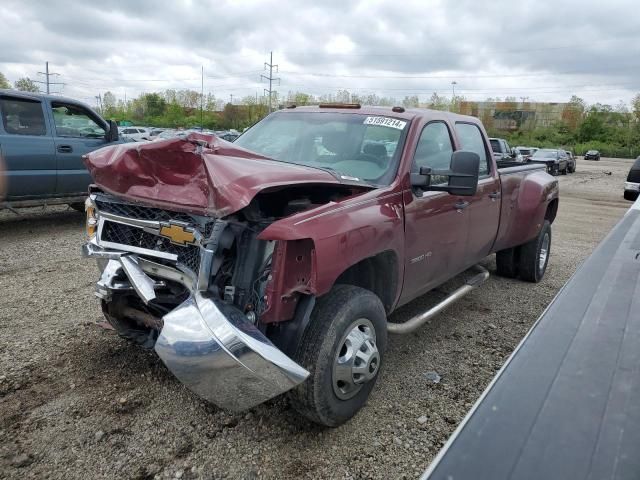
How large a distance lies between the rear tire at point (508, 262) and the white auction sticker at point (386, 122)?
283 cm

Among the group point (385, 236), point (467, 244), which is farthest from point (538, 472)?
point (467, 244)

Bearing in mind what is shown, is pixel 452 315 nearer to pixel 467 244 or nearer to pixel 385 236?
pixel 467 244

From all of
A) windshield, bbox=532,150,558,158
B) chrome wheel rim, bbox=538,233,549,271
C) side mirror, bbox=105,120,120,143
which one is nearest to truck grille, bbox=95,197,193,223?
chrome wheel rim, bbox=538,233,549,271

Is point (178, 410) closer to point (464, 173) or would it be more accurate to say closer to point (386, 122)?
point (464, 173)

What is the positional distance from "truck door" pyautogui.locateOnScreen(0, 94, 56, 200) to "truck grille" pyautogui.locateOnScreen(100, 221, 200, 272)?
4.92 meters

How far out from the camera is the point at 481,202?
438 centimetres

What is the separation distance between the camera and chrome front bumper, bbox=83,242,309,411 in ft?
7.30

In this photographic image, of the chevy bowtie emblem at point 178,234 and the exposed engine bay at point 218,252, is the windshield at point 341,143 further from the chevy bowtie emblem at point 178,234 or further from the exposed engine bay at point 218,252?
the chevy bowtie emblem at point 178,234

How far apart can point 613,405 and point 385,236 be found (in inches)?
74.3

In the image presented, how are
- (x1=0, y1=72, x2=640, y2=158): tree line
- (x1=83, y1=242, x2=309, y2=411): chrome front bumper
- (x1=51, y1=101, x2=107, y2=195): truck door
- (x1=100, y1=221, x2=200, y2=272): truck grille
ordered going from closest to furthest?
(x1=83, y1=242, x2=309, y2=411): chrome front bumper, (x1=100, y1=221, x2=200, y2=272): truck grille, (x1=51, y1=101, x2=107, y2=195): truck door, (x1=0, y1=72, x2=640, y2=158): tree line

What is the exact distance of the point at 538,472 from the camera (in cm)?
100

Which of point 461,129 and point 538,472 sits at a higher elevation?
point 461,129

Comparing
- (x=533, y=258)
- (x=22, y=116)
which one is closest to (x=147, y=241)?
(x=533, y=258)

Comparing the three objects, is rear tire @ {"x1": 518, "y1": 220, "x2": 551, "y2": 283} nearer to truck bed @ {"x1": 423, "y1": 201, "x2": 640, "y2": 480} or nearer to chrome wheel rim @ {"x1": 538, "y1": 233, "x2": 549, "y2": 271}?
chrome wheel rim @ {"x1": 538, "y1": 233, "x2": 549, "y2": 271}
